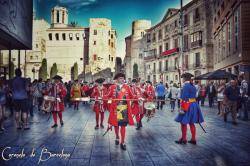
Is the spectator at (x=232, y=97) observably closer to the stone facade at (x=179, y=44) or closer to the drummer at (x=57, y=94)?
the drummer at (x=57, y=94)

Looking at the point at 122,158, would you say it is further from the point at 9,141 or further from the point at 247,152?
the point at 9,141

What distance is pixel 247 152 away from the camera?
6.48m

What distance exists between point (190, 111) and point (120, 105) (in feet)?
5.92

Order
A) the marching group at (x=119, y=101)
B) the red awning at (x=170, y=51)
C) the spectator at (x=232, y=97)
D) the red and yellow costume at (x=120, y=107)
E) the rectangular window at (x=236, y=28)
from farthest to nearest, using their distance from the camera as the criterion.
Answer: the red awning at (x=170, y=51) → the rectangular window at (x=236, y=28) → the spectator at (x=232, y=97) → the marching group at (x=119, y=101) → the red and yellow costume at (x=120, y=107)

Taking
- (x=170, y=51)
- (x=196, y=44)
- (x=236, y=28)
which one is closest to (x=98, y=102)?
(x=236, y=28)

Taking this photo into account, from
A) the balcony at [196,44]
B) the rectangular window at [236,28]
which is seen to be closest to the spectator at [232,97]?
the rectangular window at [236,28]

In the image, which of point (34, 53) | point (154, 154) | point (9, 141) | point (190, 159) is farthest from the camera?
point (34, 53)

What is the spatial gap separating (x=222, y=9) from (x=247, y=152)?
83.7 ft

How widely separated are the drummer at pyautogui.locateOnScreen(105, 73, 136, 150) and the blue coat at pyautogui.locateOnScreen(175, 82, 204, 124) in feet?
4.40

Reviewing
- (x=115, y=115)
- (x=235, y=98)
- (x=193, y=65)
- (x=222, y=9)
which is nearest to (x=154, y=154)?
(x=115, y=115)

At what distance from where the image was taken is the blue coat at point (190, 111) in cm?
743

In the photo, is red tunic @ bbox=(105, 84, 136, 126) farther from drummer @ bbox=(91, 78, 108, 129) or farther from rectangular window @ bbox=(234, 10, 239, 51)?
rectangular window @ bbox=(234, 10, 239, 51)

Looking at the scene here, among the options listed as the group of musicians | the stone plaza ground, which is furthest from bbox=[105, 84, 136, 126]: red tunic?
the stone plaza ground

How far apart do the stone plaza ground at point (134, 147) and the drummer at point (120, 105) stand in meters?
0.57
